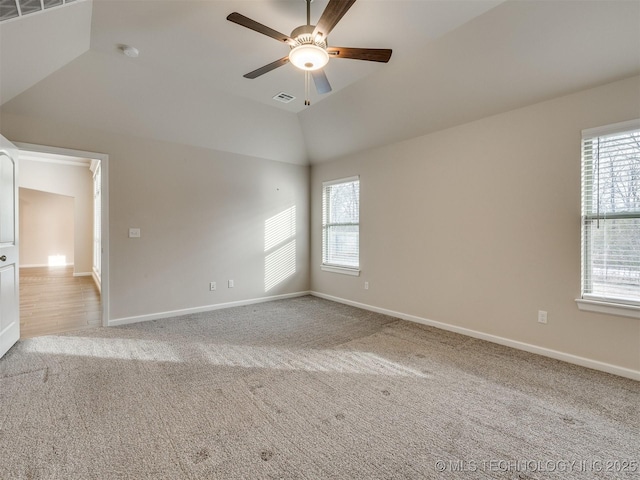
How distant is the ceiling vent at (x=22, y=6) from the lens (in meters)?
2.03

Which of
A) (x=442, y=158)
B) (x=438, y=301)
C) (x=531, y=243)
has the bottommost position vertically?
(x=438, y=301)

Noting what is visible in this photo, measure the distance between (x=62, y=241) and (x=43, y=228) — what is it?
0.61m

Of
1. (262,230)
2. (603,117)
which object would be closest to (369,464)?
(603,117)

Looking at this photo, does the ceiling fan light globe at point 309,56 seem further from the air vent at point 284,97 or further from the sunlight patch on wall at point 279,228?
the sunlight patch on wall at point 279,228

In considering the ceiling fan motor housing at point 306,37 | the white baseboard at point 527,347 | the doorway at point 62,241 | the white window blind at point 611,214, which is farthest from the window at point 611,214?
the doorway at point 62,241

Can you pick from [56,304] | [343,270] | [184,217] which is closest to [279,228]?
[343,270]

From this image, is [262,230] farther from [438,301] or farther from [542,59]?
[542,59]

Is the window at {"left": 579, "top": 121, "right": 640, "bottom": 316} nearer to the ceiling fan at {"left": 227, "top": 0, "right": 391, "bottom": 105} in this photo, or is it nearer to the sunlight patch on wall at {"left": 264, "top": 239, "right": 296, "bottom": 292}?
the ceiling fan at {"left": 227, "top": 0, "right": 391, "bottom": 105}

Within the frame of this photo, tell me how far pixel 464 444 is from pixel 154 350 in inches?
115

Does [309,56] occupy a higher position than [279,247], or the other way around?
[309,56]

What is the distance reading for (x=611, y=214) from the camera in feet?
8.93

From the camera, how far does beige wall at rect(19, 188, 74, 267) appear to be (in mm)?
9422

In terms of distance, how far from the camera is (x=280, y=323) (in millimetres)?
4184

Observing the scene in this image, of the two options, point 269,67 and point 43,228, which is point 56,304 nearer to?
→ point 269,67
